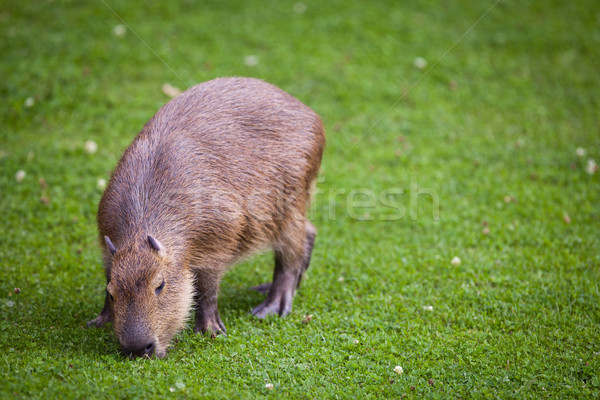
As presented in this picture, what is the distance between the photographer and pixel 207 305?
460 cm

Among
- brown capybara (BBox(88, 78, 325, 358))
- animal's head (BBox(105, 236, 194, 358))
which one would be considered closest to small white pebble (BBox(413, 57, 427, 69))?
brown capybara (BBox(88, 78, 325, 358))

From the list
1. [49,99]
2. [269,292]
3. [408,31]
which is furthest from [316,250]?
[408,31]

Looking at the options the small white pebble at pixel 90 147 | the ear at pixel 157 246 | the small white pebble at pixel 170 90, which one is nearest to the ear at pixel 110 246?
the ear at pixel 157 246

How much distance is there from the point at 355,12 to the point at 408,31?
1003 mm

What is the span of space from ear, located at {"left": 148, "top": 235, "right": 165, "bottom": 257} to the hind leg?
126 cm

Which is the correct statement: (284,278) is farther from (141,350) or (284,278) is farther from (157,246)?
A: (141,350)

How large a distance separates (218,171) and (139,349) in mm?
1501

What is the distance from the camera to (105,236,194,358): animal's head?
12.7 feet

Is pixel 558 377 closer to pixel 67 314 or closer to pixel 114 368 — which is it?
pixel 114 368

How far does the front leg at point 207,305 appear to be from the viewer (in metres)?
4.57

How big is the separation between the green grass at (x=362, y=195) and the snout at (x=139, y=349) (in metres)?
0.14

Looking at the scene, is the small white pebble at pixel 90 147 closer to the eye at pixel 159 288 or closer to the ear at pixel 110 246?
the ear at pixel 110 246

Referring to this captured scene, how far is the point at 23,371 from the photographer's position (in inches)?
147

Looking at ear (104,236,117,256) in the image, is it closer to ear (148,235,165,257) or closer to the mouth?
ear (148,235,165,257)
